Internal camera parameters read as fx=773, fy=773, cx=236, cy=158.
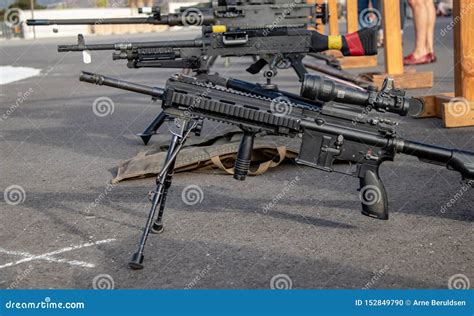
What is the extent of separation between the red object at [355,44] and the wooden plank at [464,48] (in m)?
1.20

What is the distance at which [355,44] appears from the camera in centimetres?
712

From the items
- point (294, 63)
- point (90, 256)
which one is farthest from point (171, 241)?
point (294, 63)

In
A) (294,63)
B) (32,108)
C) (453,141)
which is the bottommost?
(32,108)

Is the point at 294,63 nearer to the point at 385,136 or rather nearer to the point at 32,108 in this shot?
the point at 385,136

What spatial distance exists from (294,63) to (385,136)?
2.89m

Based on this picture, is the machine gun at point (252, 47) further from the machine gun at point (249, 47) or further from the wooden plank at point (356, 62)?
the wooden plank at point (356, 62)

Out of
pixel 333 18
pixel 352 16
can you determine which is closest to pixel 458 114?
pixel 352 16

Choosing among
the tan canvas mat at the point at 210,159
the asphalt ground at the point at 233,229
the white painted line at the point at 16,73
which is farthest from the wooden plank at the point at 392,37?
the white painted line at the point at 16,73

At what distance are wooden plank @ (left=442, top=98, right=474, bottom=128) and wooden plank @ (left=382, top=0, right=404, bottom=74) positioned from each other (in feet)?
10.4

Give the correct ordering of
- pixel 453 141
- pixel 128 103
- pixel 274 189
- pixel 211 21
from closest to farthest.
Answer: pixel 274 189
pixel 453 141
pixel 211 21
pixel 128 103

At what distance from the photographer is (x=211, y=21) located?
7328 millimetres

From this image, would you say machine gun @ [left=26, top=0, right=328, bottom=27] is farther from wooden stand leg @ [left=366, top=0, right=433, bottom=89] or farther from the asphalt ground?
wooden stand leg @ [left=366, top=0, right=433, bottom=89]

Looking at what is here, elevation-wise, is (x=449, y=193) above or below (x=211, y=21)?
below

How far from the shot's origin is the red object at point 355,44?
7102 millimetres
